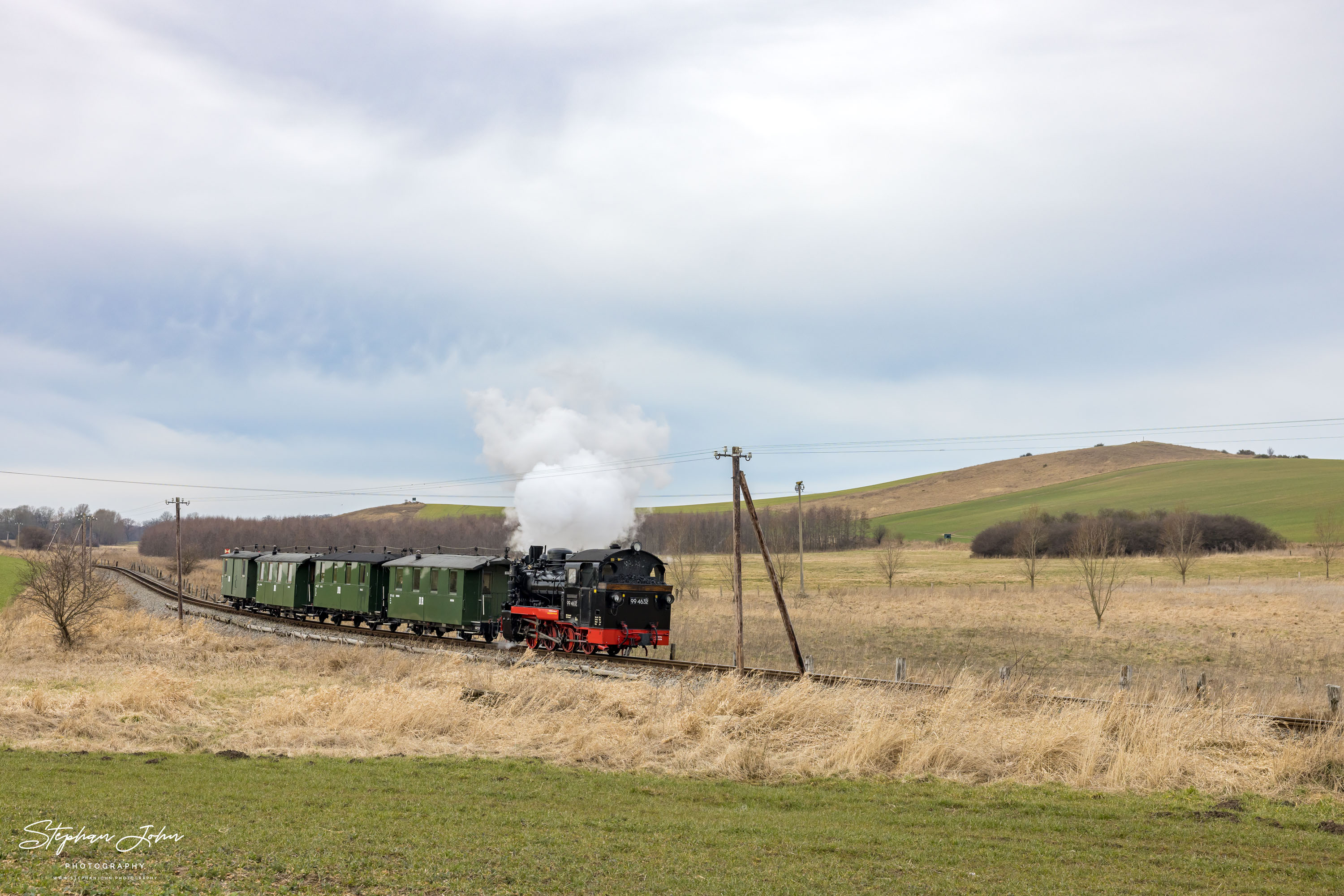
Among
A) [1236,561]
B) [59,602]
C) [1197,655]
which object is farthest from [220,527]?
[1197,655]

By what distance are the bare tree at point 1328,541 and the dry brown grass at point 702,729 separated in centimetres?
5430

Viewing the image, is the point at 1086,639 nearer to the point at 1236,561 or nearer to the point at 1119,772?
the point at 1119,772

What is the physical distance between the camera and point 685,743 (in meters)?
15.6

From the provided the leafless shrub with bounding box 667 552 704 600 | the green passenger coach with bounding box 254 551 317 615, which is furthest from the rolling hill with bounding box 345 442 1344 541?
the green passenger coach with bounding box 254 551 317 615

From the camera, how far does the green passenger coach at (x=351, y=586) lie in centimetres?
4134

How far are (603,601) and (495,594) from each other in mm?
8160

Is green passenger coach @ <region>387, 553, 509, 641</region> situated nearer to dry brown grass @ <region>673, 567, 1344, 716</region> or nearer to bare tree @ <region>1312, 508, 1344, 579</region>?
dry brown grass @ <region>673, 567, 1344, 716</region>

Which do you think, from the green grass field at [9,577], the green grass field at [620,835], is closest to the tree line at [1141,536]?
the green grass field at [620,835]

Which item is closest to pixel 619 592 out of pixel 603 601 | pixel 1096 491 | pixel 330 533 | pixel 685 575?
pixel 603 601

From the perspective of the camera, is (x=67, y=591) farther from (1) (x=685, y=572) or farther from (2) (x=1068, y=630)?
(1) (x=685, y=572)

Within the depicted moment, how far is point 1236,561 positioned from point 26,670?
266 ft

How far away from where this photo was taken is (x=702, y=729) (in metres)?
16.0

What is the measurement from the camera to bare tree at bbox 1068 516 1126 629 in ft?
139

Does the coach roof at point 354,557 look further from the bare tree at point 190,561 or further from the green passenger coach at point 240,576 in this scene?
the bare tree at point 190,561
